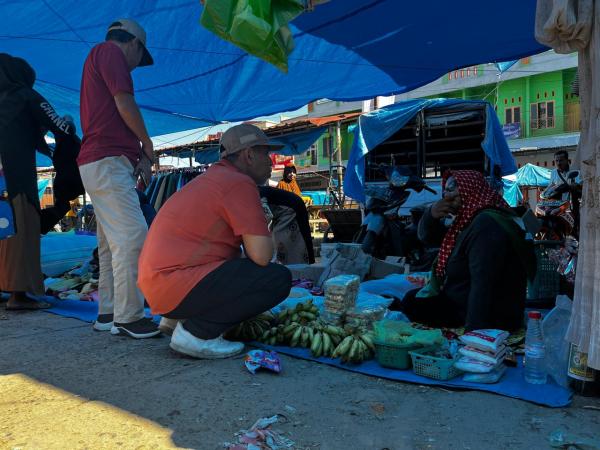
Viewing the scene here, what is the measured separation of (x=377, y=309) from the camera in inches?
146

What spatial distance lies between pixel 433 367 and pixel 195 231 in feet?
4.89

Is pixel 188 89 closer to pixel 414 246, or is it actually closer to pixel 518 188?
pixel 414 246

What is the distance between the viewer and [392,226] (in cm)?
662

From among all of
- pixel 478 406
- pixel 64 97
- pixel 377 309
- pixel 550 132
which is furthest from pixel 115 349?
pixel 550 132

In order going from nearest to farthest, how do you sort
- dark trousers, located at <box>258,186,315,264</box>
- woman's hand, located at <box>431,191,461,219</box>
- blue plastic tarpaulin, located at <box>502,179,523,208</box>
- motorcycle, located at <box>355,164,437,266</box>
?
woman's hand, located at <box>431,191,461,219</box> → dark trousers, located at <box>258,186,315,264</box> → motorcycle, located at <box>355,164,437,266</box> → blue plastic tarpaulin, located at <box>502,179,523,208</box>

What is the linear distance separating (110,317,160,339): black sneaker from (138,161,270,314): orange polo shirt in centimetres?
64

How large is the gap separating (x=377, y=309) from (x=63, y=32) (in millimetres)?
4094

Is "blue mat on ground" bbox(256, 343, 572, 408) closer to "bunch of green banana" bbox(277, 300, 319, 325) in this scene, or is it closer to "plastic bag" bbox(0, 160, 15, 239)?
"bunch of green banana" bbox(277, 300, 319, 325)

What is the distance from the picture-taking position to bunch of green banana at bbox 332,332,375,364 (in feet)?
9.43

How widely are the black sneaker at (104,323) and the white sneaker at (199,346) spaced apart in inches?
38.0

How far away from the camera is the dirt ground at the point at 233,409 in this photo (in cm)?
198

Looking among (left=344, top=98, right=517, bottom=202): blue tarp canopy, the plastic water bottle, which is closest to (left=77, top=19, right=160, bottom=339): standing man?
the plastic water bottle

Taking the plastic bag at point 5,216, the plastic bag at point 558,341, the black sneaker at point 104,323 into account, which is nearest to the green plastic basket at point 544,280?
the plastic bag at point 558,341

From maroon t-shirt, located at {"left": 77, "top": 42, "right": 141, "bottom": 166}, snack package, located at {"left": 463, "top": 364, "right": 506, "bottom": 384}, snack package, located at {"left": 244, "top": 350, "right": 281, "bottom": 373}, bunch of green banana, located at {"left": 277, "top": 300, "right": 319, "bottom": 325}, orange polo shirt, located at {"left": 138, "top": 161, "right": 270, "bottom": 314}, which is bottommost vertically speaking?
snack package, located at {"left": 463, "top": 364, "right": 506, "bottom": 384}
